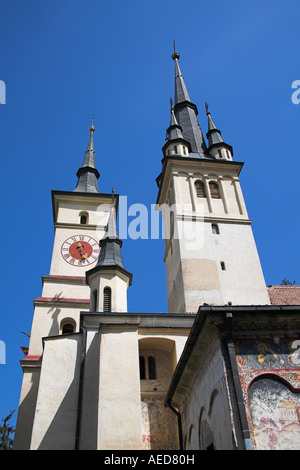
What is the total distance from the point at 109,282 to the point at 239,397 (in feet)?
43.1

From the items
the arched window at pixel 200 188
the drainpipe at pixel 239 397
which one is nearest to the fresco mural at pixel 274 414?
the drainpipe at pixel 239 397

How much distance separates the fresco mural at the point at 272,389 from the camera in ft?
27.3

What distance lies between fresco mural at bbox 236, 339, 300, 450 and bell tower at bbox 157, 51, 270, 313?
498 inches

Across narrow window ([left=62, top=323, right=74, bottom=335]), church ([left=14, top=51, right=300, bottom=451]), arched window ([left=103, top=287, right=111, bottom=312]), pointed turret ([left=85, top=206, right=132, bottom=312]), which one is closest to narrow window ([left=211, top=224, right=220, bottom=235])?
church ([left=14, top=51, right=300, bottom=451])

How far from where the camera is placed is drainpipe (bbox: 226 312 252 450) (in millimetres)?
8070

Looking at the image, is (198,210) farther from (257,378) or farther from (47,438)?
(257,378)

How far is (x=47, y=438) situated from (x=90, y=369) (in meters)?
2.95

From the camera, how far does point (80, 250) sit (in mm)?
27812

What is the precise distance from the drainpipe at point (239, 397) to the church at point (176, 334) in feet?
0.07

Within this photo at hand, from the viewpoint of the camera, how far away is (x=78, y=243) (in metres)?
28.3

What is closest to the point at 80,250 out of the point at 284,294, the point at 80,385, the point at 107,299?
the point at 107,299

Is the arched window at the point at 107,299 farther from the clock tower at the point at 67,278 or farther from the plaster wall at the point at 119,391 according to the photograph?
the plaster wall at the point at 119,391

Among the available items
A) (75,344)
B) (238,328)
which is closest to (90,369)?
(75,344)
